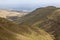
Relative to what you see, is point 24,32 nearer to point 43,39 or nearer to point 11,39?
point 43,39

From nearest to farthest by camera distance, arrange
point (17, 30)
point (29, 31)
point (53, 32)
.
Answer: point (17, 30) < point (29, 31) < point (53, 32)

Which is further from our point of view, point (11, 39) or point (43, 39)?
point (43, 39)

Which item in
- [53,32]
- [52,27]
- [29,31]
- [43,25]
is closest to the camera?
[29,31]

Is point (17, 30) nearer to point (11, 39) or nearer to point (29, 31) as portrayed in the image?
point (29, 31)

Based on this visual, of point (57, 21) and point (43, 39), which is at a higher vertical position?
point (57, 21)

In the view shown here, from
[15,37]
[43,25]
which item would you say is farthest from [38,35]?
[43,25]

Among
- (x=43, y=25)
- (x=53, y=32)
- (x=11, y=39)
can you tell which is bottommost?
(x=11, y=39)

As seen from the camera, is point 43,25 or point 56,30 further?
point 43,25

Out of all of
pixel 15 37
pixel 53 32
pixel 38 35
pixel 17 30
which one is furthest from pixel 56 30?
pixel 15 37

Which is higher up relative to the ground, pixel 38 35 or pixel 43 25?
pixel 43 25
